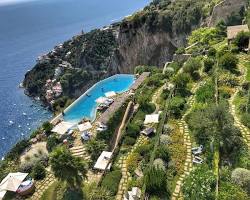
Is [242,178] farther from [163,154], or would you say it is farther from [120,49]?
[120,49]

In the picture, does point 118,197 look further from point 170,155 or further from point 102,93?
point 102,93

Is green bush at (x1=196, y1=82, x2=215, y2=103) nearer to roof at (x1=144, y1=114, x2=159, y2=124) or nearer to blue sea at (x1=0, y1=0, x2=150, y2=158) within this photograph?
roof at (x1=144, y1=114, x2=159, y2=124)

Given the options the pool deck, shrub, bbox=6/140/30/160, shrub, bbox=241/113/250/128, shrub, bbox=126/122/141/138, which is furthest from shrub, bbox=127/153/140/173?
shrub, bbox=6/140/30/160

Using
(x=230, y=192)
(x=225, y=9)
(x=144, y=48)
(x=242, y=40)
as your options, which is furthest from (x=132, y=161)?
(x=144, y=48)

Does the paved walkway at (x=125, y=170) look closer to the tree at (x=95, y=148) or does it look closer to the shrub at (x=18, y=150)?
the tree at (x=95, y=148)

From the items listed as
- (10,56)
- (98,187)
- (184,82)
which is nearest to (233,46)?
(184,82)
